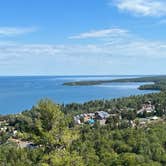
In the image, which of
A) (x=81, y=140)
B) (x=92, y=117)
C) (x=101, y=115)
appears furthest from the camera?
(x=101, y=115)

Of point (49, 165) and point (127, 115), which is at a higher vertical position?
point (49, 165)

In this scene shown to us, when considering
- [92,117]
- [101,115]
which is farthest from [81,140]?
[101,115]

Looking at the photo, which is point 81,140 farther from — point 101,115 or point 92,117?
point 101,115

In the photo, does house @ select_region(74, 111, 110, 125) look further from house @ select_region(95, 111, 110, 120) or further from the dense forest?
the dense forest

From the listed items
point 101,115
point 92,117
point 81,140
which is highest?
point 81,140

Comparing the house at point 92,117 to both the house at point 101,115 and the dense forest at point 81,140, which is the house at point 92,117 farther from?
the dense forest at point 81,140

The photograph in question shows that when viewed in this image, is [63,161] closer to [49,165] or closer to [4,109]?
[49,165]

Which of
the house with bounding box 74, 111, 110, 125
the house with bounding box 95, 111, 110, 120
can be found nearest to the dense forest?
the house with bounding box 74, 111, 110, 125

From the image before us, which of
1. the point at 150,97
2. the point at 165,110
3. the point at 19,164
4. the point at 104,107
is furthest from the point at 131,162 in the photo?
the point at 150,97
